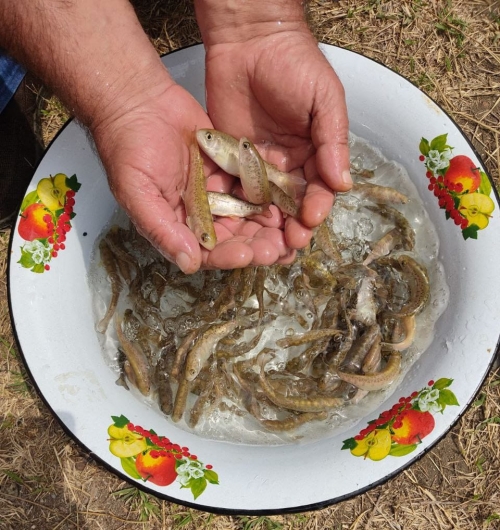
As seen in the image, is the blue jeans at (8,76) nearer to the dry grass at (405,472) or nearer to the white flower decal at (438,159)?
the dry grass at (405,472)

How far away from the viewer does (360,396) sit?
99.3 inches

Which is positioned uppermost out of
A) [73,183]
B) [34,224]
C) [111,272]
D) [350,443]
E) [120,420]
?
[73,183]

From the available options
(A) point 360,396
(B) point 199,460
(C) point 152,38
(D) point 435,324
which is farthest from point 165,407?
(C) point 152,38

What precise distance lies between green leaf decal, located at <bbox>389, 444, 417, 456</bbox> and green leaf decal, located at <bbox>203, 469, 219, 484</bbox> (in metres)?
0.78

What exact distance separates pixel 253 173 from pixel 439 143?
99 cm

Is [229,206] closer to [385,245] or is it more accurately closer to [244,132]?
[244,132]

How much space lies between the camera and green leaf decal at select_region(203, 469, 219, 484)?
2.23 metres

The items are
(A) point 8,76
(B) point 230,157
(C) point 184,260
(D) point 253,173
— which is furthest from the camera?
(A) point 8,76

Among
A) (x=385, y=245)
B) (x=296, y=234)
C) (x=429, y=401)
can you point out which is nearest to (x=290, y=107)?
(x=296, y=234)

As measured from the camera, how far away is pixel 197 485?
2232 mm

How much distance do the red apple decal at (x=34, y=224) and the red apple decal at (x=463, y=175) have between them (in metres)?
2.08

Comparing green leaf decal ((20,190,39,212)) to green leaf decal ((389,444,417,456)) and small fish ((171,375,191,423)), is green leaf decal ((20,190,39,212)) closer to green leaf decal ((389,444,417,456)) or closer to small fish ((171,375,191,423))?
small fish ((171,375,191,423))

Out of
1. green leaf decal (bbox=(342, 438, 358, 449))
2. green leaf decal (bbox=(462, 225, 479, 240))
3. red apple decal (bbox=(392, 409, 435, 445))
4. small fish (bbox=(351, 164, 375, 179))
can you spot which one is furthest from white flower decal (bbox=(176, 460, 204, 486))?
small fish (bbox=(351, 164, 375, 179))

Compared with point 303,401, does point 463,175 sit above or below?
above
